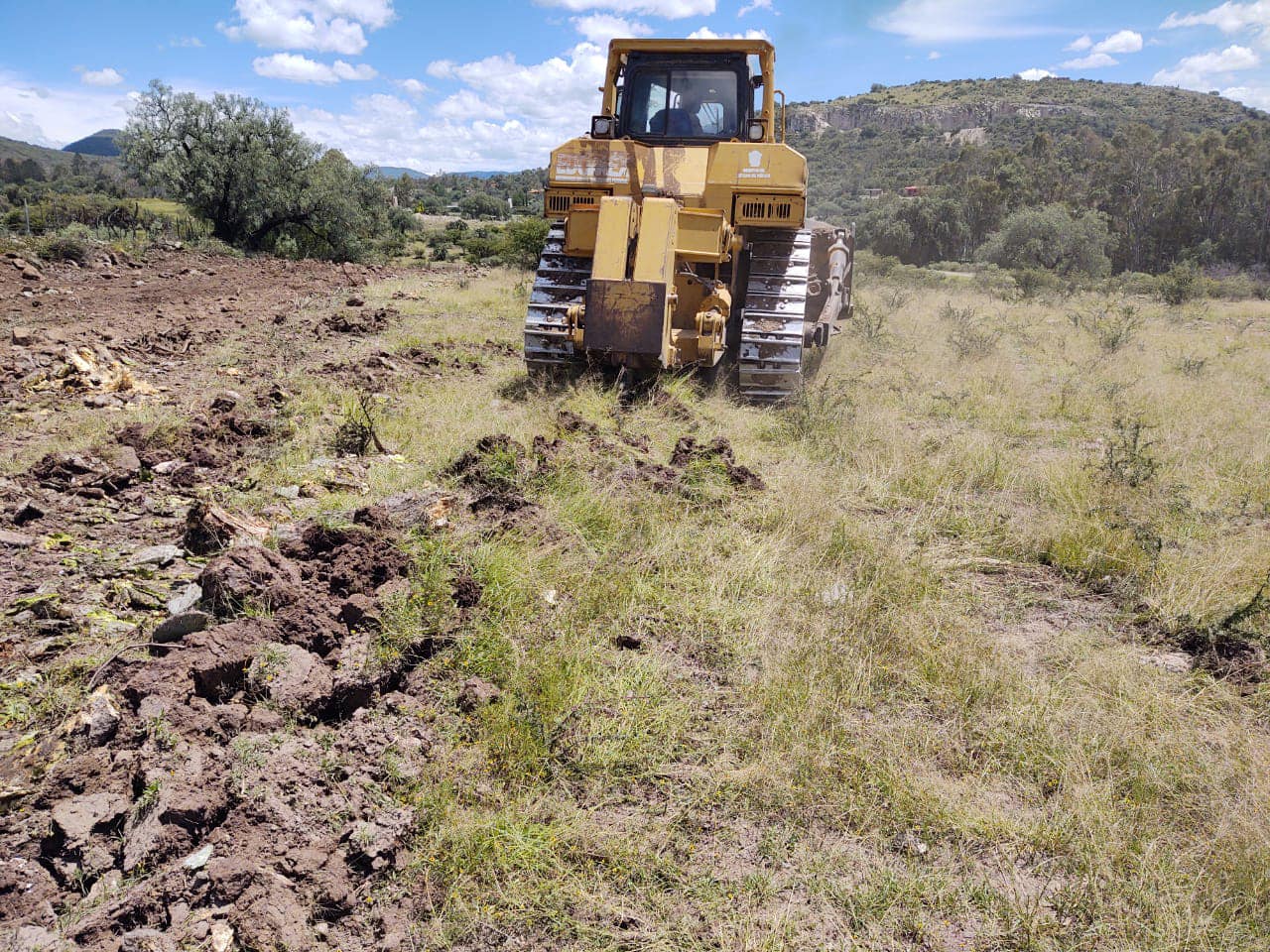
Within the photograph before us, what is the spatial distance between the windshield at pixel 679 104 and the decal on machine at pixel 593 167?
1248mm

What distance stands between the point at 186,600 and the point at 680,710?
220 cm

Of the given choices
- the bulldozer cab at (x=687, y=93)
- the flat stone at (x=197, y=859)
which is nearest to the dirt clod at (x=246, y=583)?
the flat stone at (x=197, y=859)

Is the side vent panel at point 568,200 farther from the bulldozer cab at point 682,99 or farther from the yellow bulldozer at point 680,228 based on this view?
the bulldozer cab at point 682,99

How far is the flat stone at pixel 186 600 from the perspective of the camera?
339cm

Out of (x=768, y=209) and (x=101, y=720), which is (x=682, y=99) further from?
(x=101, y=720)

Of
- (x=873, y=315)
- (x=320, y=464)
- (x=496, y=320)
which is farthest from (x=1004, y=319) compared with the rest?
(x=320, y=464)

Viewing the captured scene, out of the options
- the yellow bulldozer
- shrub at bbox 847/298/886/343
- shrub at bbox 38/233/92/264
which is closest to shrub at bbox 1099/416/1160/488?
the yellow bulldozer

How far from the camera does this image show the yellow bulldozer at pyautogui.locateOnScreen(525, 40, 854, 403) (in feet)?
22.2

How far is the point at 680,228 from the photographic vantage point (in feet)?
23.6

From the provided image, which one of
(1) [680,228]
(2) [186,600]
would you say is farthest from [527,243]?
(2) [186,600]

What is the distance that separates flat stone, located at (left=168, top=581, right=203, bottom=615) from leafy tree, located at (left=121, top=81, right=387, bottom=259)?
2202 cm

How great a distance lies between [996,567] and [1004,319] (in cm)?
1199

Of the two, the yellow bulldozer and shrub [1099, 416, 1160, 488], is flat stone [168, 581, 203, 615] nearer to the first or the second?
the yellow bulldozer

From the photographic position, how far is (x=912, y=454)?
20.7 ft
